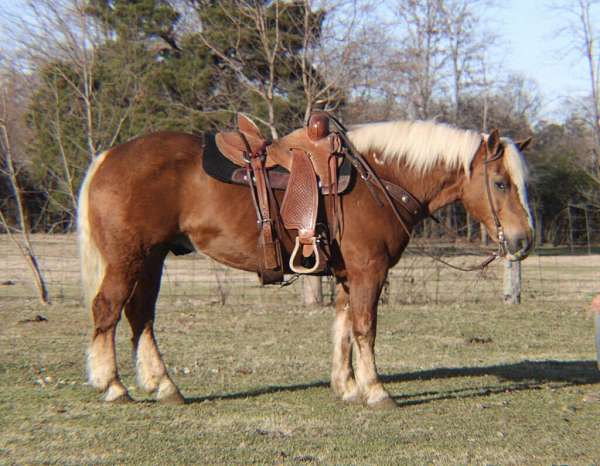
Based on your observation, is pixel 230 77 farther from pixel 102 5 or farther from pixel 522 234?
pixel 522 234

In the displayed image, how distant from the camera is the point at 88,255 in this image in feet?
19.9

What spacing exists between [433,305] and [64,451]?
1015 centimetres

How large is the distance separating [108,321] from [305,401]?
1.70 metres

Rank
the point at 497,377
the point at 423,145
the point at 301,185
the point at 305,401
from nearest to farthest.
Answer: the point at 301,185 → the point at 423,145 → the point at 305,401 → the point at 497,377

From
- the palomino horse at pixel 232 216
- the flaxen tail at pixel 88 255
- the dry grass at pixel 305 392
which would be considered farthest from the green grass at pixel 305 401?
the flaxen tail at pixel 88 255

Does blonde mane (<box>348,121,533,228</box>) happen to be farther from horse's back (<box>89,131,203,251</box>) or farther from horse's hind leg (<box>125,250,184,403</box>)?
horse's hind leg (<box>125,250,184,403</box>)

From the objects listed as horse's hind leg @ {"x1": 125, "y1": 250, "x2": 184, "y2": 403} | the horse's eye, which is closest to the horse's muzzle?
the horse's eye

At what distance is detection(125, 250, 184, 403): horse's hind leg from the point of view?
20.2 feet

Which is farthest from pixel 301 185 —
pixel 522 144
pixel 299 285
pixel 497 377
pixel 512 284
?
pixel 299 285

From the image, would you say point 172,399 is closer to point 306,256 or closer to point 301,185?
point 306,256

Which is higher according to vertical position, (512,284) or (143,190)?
(143,190)

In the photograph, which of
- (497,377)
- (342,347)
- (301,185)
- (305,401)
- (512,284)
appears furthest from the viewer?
(512,284)

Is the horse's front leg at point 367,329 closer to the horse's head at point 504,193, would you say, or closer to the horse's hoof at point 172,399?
the horse's head at point 504,193

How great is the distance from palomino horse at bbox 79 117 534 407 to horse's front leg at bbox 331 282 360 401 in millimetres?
152
